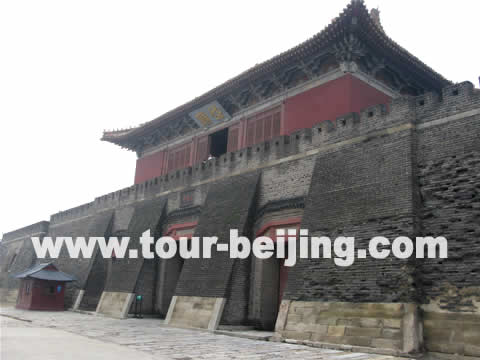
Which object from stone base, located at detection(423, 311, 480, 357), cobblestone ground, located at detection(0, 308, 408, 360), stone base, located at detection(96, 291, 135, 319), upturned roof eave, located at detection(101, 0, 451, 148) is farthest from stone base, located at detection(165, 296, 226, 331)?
upturned roof eave, located at detection(101, 0, 451, 148)

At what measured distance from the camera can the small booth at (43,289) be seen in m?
17.5

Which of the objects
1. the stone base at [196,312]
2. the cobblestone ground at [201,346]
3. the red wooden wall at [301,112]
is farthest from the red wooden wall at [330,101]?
the cobblestone ground at [201,346]

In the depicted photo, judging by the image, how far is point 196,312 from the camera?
448 inches

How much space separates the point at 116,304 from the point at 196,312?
456cm

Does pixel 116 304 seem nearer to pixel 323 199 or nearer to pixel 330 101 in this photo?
pixel 323 199

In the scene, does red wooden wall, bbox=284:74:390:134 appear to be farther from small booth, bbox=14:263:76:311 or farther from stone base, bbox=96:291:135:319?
small booth, bbox=14:263:76:311

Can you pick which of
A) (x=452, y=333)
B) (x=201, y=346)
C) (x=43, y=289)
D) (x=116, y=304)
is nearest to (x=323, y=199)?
(x=452, y=333)

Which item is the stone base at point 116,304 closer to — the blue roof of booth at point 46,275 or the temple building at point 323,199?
the temple building at point 323,199

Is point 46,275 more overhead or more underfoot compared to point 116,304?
more overhead

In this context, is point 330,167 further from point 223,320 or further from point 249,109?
point 249,109

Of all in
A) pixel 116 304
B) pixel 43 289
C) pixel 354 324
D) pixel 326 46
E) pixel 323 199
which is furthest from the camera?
pixel 43 289

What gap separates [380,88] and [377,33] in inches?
73.6

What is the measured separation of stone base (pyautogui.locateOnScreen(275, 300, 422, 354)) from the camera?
7.43 meters

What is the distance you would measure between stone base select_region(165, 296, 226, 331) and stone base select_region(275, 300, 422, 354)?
207 cm
